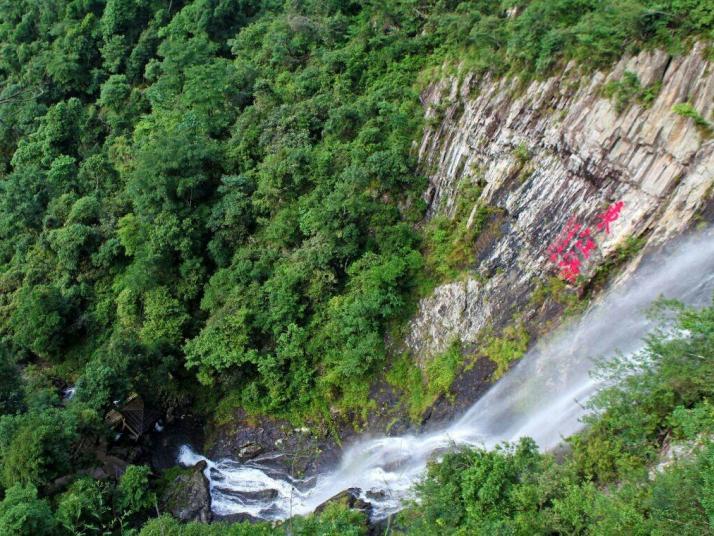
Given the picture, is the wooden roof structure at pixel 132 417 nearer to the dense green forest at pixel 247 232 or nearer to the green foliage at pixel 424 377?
the dense green forest at pixel 247 232

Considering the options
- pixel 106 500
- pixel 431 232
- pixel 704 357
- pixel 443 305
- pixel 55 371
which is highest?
pixel 704 357

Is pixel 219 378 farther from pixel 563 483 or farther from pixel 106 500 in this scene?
pixel 563 483

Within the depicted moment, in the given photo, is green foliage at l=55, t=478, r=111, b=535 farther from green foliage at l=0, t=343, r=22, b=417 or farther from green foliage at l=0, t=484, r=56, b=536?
green foliage at l=0, t=343, r=22, b=417

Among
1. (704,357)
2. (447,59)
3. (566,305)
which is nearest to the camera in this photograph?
(704,357)

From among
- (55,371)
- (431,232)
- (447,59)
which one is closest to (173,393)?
(55,371)

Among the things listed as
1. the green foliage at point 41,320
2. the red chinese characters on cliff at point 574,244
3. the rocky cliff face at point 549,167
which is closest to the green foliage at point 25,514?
the green foliage at point 41,320

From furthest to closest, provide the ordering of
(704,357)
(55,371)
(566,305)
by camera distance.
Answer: (55,371) < (566,305) < (704,357)
